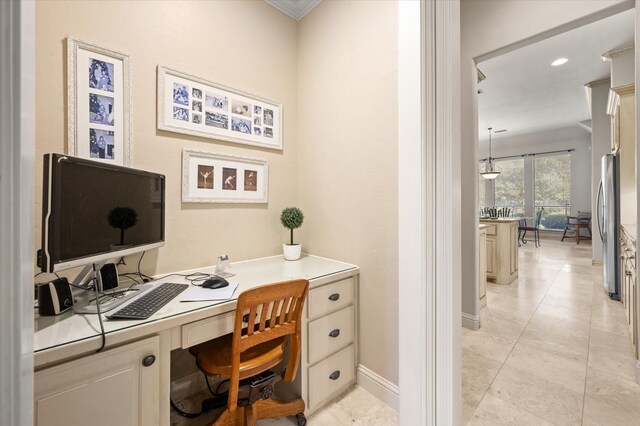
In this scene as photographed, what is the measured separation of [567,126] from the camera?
23.2 feet

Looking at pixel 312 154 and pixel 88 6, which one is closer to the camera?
pixel 88 6

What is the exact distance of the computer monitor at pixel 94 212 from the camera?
0.91 metres

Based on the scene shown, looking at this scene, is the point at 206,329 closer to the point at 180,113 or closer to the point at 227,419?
the point at 227,419

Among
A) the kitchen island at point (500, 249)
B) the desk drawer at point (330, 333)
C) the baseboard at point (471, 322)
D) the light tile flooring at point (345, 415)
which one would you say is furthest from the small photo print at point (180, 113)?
the kitchen island at point (500, 249)

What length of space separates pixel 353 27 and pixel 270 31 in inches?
28.3

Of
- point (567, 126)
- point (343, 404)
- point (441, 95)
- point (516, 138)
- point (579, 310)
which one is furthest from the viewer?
point (516, 138)

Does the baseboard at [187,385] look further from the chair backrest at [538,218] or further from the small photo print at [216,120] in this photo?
the chair backrest at [538,218]

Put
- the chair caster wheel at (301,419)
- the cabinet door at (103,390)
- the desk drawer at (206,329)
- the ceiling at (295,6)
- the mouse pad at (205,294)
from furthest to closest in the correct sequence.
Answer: the ceiling at (295,6) < the chair caster wheel at (301,419) < the mouse pad at (205,294) < the desk drawer at (206,329) < the cabinet door at (103,390)

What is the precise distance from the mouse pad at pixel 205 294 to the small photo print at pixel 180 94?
1.15m

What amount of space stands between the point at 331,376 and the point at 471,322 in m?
1.64

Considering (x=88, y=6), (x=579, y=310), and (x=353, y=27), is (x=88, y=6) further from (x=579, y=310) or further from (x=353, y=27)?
(x=579, y=310)

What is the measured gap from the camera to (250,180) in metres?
2.03

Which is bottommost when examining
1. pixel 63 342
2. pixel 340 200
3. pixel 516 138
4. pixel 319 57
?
pixel 63 342

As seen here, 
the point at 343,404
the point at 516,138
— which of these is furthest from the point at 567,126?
the point at 343,404
